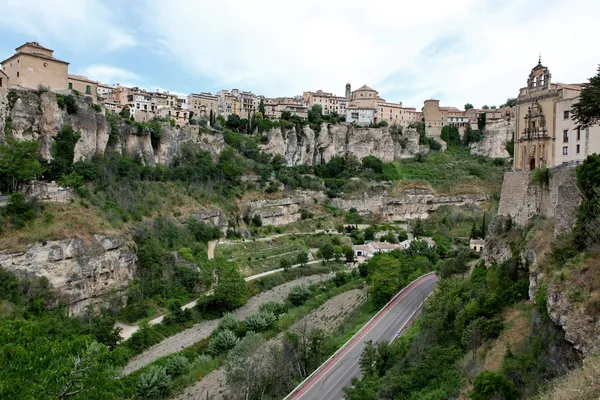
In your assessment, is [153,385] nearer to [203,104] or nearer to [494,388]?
[494,388]

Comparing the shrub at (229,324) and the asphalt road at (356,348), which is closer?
the asphalt road at (356,348)

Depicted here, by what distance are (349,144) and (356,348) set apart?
5227 centimetres

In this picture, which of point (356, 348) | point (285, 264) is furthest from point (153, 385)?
point (285, 264)

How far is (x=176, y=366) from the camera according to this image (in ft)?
76.1

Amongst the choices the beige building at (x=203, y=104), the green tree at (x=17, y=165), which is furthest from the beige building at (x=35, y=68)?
the beige building at (x=203, y=104)

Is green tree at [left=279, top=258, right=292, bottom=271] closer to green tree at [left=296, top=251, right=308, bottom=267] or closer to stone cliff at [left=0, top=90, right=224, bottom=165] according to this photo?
green tree at [left=296, top=251, right=308, bottom=267]

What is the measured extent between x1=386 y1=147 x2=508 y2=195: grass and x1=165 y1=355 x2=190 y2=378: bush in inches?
1869

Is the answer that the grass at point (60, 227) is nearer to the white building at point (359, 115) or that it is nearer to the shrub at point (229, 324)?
the shrub at point (229, 324)

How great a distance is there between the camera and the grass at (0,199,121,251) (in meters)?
26.9

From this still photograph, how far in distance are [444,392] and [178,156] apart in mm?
42419

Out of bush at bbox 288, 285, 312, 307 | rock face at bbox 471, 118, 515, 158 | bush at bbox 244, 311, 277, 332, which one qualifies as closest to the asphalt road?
bush at bbox 244, 311, 277, 332

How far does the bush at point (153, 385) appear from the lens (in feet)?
67.5

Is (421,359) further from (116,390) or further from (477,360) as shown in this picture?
(116,390)

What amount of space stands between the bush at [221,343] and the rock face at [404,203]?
3755cm
